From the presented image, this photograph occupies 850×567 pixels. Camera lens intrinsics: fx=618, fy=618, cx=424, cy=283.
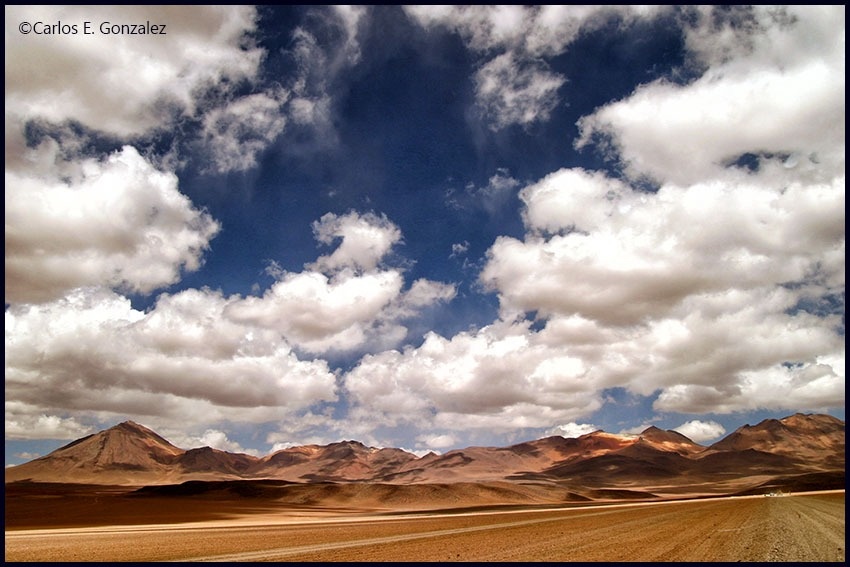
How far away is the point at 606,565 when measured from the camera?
28.6m

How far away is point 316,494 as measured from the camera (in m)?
171

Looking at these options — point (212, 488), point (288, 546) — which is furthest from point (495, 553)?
point (212, 488)

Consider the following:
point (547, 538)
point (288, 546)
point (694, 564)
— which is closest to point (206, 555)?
point (288, 546)

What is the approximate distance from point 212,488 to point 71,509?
77.1m

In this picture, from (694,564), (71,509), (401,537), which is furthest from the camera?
(71,509)

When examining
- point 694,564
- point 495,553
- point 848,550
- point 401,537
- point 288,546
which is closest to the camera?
point 694,564

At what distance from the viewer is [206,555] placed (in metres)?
36.4

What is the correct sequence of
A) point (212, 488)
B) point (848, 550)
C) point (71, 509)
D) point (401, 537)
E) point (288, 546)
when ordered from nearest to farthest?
1. point (848, 550)
2. point (288, 546)
3. point (401, 537)
4. point (71, 509)
5. point (212, 488)

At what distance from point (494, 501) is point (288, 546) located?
140m

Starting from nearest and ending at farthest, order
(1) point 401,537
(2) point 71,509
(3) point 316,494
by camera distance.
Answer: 1. (1) point 401,537
2. (2) point 71,509
3. (3) point 316,494

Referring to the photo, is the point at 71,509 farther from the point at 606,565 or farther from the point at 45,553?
the point at 606,565

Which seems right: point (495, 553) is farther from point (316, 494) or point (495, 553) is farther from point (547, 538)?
point (316, 494)

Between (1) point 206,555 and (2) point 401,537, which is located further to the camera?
(2) point 401,537

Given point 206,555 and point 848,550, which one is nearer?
point 848,550
